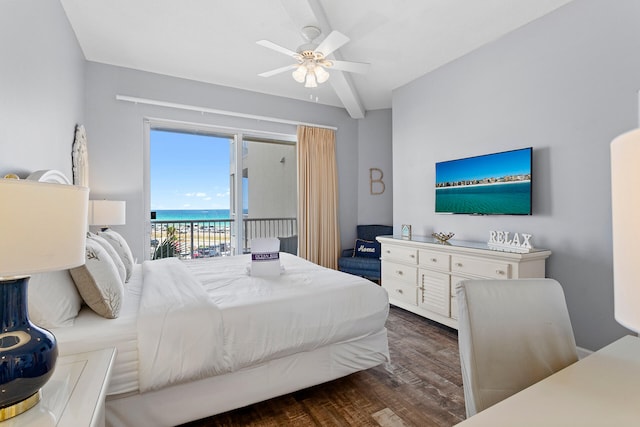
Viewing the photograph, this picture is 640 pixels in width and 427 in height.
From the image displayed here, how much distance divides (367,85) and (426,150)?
1235 mm

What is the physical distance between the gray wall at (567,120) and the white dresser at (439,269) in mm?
283

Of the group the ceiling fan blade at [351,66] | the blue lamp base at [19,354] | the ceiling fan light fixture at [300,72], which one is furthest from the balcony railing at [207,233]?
the blue lamp base at [19,354]

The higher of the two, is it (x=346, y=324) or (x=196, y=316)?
(x=196, y=316)

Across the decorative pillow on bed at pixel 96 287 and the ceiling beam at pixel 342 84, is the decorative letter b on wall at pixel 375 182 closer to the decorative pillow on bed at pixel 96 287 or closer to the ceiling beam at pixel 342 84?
the ceiling beam at pixel 342 84

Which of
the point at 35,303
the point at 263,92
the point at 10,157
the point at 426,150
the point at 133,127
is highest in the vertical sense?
the point at 263,92

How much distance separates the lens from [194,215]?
16.8 ft

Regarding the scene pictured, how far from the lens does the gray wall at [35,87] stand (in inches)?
63.5

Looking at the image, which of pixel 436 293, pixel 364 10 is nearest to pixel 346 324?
pixel 436 293

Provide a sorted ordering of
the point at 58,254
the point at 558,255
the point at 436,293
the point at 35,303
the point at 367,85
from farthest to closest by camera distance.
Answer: the point at 367,85 < the point at 436,293 < the point at 558,255 < the point at 35,303 < the point at 58,254

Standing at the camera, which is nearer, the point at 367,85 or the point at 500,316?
the point at 500,316

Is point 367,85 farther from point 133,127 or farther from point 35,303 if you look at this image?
point 35,303

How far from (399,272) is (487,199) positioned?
1.21 m

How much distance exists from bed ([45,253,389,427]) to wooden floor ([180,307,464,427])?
0.40 ft

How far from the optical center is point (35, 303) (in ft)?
4.48
